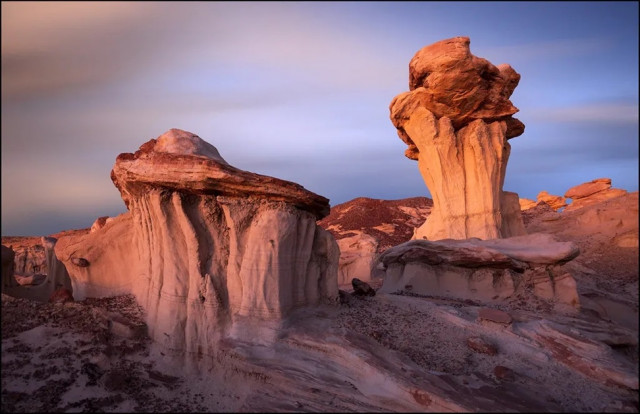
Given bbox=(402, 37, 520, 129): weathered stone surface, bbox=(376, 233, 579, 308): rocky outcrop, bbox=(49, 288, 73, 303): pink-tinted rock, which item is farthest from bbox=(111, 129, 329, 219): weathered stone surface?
bbox=(402, 37, 520, 129): weathered stone surface

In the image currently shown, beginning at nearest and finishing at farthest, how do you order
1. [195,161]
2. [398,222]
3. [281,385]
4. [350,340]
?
[281,385] < [350,340] < [195,161] < [398,222]

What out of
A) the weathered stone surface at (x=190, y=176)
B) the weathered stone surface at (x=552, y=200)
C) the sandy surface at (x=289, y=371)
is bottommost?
the sandy surface at (x=289, y=371)

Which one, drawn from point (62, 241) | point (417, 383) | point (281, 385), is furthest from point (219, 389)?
point (62, 241)

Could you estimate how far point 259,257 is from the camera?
298 inches

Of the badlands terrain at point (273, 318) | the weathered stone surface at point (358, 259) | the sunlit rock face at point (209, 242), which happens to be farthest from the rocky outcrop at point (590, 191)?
the sunlit rock face at point (209, 242)

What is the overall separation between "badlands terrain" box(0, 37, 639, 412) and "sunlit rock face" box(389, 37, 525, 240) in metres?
5.46

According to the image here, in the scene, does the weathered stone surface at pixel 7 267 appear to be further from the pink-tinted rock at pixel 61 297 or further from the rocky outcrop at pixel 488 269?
the rocky outcrop at pixel 488 269

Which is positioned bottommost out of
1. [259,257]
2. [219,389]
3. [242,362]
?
[219,389]

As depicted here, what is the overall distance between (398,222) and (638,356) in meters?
33.3

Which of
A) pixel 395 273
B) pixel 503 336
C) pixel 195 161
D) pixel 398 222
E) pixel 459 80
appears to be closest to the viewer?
pixel 195 161

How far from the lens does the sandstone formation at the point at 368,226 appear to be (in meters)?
20.5

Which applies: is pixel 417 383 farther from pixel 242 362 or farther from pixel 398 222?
pixel 398 222

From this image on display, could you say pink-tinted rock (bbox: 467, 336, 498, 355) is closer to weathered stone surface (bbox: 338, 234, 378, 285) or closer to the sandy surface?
the sandy surface

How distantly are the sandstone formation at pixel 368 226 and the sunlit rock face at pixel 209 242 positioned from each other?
12.1 m
